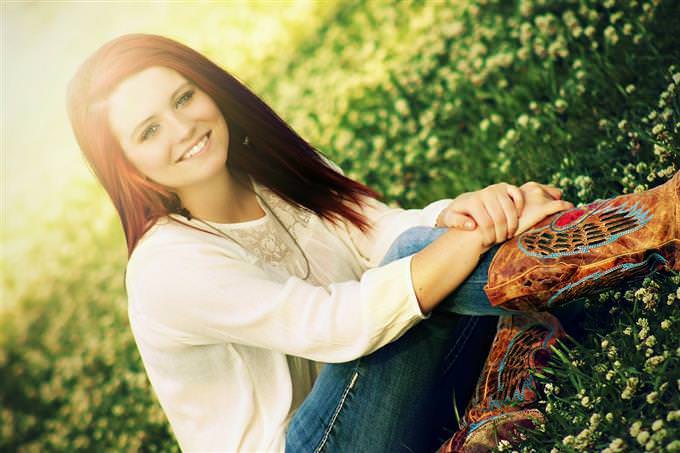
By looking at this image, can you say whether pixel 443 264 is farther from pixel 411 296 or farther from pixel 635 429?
pixel 635 429

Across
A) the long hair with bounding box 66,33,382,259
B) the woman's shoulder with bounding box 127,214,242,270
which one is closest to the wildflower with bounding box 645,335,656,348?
the long hair with bounding box 66,33,382,259

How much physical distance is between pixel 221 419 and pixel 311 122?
311cm

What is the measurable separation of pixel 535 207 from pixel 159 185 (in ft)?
3.63

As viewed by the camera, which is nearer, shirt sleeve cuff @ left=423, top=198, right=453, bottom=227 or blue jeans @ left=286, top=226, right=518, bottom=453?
blue jeans @ left=286, top=226, right=518, bottom=453

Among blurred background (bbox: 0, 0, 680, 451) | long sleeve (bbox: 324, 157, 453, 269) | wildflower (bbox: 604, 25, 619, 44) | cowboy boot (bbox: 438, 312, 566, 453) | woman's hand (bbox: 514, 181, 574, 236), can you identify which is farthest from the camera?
wildflower (bbox: 604, 25, 619, 44)

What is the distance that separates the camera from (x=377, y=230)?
2.86 m

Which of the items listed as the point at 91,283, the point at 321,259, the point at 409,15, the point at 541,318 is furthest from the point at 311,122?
the point at 541,318

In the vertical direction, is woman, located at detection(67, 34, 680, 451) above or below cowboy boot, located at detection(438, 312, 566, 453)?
above

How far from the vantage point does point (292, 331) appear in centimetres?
214

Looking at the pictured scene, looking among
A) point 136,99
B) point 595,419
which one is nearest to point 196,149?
point 136,99

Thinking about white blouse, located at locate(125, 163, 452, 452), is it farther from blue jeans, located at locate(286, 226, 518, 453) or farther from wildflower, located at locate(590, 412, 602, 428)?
wildflower, located at locate(590, 412, 602, 428)

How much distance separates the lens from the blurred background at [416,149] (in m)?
2.40

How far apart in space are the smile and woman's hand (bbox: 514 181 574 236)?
3.10 ft

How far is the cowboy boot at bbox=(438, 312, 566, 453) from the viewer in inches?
90.4
